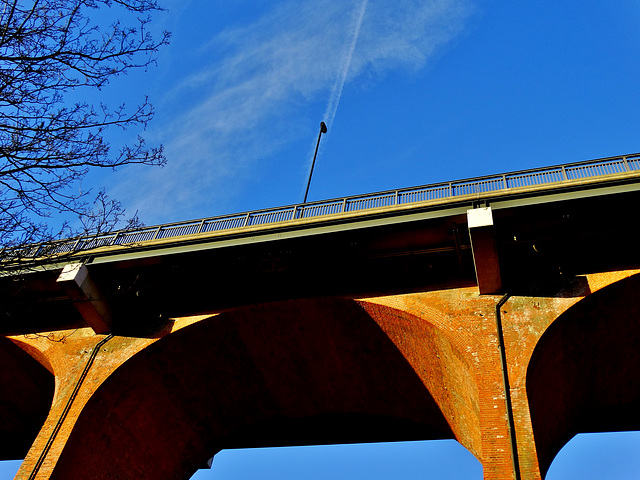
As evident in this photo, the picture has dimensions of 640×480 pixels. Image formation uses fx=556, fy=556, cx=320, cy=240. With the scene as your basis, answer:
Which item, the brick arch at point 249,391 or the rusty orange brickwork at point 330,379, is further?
the brick arch at point 249,391

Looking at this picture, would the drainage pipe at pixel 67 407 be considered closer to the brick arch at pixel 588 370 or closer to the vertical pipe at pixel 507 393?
the vertical pipe at pixel 507 393

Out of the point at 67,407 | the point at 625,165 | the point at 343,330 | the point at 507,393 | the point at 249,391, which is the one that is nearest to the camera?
the point at 507,393

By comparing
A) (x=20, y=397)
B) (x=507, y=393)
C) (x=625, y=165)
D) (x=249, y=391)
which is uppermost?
(x=625, y=165)

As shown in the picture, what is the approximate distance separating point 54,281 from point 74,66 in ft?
26.9

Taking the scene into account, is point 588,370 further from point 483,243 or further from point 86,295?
point 86,295

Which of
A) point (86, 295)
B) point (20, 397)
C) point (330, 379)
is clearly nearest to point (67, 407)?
point (86, 295)

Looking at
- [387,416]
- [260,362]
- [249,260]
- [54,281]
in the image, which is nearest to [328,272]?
[249,260]

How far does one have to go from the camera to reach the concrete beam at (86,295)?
1345 centimetres

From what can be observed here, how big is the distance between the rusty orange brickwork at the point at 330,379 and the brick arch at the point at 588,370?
0.04 m

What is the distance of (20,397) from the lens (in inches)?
628

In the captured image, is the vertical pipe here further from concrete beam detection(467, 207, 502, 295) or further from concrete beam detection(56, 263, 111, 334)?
concrete beam detection(56, 263, 111, 334)

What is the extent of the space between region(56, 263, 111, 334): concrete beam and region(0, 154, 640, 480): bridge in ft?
0.15

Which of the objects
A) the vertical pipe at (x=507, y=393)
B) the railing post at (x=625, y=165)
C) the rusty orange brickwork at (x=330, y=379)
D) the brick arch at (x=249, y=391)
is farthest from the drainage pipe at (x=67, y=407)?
the railing post at (x=625, y=165)

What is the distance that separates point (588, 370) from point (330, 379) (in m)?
6.06
